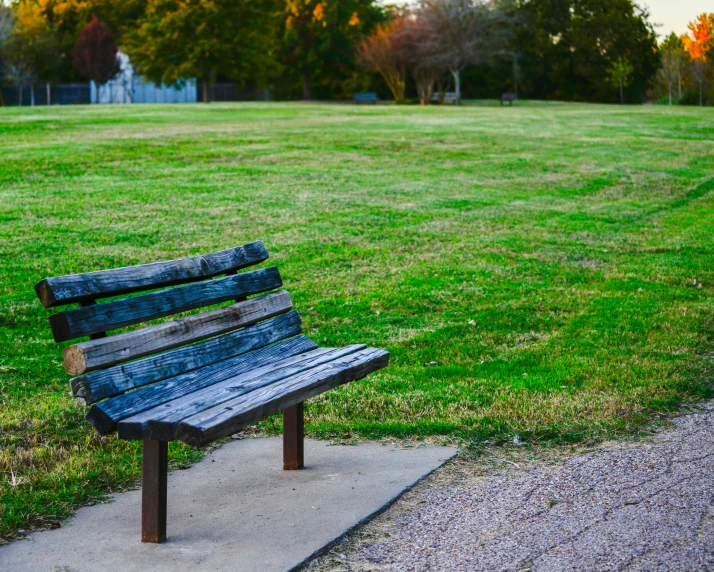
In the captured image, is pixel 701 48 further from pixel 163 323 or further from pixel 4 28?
pixel 163 323

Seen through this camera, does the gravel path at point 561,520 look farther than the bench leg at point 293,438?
No

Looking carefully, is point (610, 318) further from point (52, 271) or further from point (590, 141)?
point (590, 141)

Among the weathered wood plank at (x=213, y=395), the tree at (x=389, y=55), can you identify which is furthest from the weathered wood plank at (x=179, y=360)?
the tree at (x=389, y=55)

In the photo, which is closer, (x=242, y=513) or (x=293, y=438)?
(x=242, y=513)

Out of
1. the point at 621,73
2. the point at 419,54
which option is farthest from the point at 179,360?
the point at 621,73

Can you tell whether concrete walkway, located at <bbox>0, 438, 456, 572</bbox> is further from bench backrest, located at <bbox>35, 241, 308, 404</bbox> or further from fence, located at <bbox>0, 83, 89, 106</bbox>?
fence, located at <bbox>0, 83, 89, 106</bbox>

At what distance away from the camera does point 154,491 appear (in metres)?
3.72

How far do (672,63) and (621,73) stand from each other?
3745 millimetres

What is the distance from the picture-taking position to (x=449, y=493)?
14.3ft

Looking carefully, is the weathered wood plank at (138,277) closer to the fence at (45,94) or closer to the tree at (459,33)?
the tree at (459,33)

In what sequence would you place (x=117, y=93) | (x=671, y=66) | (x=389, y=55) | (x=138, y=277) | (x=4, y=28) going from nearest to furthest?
1. (x=138, y=277)
2. (x=389, y=55)
3. (x=4, y=28)
4. (x=117, y=93)
5. (x=671, y=66)

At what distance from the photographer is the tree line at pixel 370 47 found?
58.0 m

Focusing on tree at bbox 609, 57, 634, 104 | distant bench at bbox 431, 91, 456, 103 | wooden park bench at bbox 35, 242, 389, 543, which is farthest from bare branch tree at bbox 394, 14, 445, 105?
wooden park bench at bbox 35, 242, 389, 543

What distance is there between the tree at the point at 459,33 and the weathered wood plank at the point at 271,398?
176 feet
